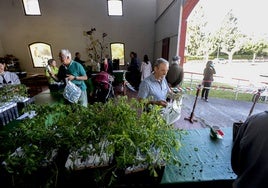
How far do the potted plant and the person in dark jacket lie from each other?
0.32 metres

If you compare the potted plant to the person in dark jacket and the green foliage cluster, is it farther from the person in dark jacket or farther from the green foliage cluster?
the green foliage cluster

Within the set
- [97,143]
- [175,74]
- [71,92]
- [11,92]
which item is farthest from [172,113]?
[175,74]

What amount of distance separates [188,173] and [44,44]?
10.1 metres

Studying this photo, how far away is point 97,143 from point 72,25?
937 centimetres

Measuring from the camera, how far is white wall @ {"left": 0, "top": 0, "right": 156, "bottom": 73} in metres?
8.32

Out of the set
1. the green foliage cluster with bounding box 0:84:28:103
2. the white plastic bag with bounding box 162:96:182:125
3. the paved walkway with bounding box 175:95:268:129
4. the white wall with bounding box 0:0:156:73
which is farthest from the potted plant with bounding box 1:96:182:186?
the white wall with bounding box 0:0:156:73

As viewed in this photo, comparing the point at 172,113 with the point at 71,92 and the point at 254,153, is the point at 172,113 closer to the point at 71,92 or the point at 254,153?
the point at 254,153

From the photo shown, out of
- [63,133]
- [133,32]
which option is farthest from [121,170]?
[133,32]

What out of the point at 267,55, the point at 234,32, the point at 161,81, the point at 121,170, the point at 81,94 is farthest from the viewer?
the point at 234,32

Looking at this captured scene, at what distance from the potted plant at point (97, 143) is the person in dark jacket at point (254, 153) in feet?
1.04

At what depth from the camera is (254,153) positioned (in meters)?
0.67

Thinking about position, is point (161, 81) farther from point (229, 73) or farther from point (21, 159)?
point (229, 73)

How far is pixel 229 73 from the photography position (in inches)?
463

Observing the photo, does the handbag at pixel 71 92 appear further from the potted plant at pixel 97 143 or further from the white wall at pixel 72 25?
the white wall at pixel 72 25
